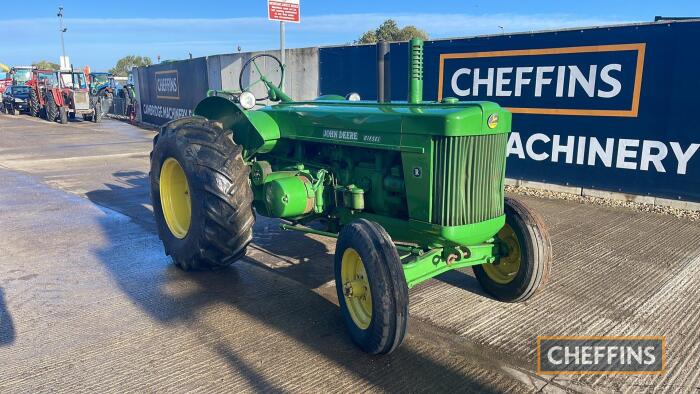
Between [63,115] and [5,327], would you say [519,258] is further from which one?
[63,115]

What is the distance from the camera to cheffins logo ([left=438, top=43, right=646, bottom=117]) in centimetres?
639

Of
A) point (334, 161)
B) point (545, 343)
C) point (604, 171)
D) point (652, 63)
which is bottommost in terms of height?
point (545, 343)

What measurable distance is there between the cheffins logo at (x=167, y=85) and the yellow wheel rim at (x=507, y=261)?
13.7 meters

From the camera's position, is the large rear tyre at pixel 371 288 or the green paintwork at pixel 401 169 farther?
the green paintwork at pixel 401 169

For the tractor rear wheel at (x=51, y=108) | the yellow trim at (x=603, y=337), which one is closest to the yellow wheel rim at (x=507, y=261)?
the yellow trim at (x=603, y=337)

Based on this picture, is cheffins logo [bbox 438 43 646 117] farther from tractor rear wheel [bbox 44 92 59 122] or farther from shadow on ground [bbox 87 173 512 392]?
tractor rear wheel [bbox 44 92 59 122]

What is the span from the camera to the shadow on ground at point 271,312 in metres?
2.82

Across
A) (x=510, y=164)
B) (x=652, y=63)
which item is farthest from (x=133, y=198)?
(x=652, y=63)

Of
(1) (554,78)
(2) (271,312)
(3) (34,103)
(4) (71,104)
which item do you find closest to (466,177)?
(2) (271,312)

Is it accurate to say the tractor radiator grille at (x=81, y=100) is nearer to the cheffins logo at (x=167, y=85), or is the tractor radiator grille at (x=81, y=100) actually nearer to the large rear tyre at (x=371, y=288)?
the cheffins logo at (x=167, y=85)

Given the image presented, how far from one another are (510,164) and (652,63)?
2278 mm

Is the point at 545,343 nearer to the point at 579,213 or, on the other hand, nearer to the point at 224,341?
the point at 224,341

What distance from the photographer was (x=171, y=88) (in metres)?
15.8

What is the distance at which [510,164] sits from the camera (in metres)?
7.75
